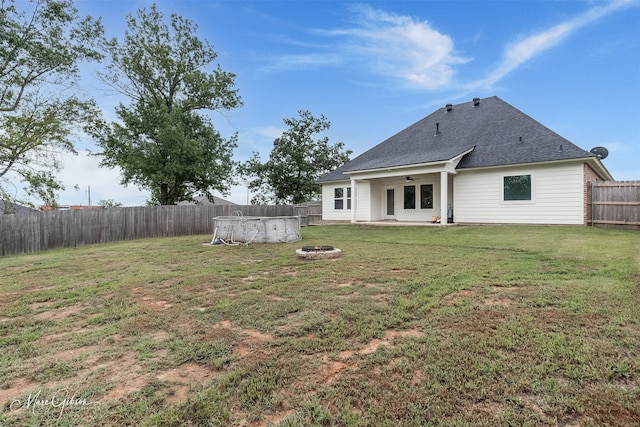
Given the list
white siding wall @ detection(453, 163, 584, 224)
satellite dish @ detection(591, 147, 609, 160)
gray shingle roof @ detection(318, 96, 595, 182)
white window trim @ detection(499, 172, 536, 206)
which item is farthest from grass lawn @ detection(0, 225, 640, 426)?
satellite dish @ detection(591, 147, 609, 160)

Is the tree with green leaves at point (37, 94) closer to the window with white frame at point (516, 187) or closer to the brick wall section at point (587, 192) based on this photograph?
the window with white frame at point (516, 187)

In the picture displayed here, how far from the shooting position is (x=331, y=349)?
2.51 meters

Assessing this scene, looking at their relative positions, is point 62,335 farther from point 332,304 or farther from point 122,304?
point 332,304

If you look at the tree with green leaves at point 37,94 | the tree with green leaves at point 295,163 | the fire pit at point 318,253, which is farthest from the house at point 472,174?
the tree with green leaves at point 37,94

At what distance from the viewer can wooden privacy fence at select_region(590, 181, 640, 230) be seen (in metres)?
11.4

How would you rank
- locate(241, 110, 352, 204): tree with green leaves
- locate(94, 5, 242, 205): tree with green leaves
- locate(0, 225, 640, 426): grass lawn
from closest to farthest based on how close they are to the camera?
locate(0, 225, 640, 426): grass lawn < locate(94, 5, 242, 205): tree with green leaves < locate(241, 110, 352, 204): tree with green leaves

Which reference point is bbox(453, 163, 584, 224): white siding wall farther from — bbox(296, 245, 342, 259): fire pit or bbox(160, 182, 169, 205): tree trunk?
bbox(160, 182, 169, 205): tree trunk

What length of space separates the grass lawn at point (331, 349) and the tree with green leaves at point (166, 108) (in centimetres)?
1531

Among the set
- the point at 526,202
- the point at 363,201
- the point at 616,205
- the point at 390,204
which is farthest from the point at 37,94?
the point at 616,205

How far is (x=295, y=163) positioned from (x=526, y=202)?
19.0 metres

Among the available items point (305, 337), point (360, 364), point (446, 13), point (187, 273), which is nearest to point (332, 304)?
point (305, 337)

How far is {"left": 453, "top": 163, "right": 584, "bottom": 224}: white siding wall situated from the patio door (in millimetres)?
3633

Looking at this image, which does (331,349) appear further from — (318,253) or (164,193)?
(164,193)

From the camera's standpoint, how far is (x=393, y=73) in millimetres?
16312
